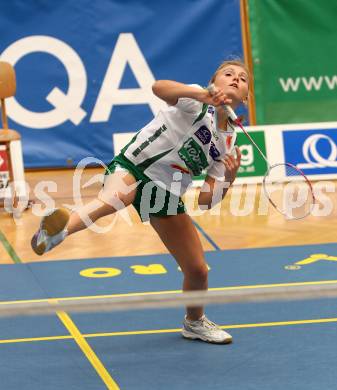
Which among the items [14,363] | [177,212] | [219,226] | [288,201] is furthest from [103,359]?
[288,201]

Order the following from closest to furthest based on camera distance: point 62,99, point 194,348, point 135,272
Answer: point 194,348 → point 135,272 → point 62,99

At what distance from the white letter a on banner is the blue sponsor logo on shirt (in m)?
1.52

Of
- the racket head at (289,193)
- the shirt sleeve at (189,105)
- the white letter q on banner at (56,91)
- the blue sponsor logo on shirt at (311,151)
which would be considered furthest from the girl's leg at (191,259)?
the white letter q on banner at (56,91)

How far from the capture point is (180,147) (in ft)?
16.0

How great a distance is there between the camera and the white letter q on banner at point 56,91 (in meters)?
10.2

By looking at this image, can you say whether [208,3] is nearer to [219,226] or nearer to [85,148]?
[85,148]

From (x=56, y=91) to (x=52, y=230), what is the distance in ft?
19.4

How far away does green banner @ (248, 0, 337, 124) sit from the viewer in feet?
34.3

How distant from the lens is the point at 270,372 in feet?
15.6

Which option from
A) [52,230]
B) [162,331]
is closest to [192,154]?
[52,230]

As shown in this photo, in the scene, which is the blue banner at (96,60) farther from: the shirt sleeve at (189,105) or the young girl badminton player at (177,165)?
the shirt sleeve at (189,105)

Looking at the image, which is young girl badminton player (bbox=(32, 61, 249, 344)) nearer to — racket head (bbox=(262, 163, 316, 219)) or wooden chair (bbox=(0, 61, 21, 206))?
racket head (bbox=(262, 163, 316, 219))

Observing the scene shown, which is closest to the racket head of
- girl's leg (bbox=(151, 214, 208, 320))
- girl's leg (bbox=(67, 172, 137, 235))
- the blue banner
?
the blue banner

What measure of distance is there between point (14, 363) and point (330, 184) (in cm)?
518
